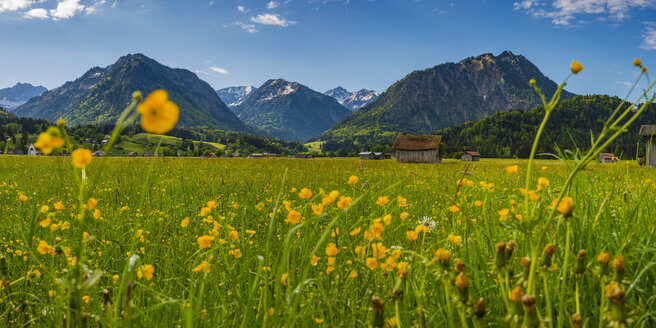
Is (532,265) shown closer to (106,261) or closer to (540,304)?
(540,304)

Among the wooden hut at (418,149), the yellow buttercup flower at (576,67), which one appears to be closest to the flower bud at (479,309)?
→ the yellow buttercup flower at (576,67)

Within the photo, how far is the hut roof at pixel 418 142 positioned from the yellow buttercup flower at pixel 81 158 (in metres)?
55.1

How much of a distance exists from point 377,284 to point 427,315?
67cm

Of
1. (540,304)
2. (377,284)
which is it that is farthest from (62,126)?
(540,304)

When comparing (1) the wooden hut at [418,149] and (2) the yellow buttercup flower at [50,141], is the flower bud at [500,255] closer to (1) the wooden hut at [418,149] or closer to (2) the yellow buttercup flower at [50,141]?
(2) the yellow buttercup flower at [50,141]

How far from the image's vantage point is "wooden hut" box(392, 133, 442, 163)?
177 ft

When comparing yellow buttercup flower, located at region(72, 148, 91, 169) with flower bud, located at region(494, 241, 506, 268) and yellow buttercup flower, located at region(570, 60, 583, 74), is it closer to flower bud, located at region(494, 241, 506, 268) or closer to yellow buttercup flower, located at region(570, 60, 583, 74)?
flower bud, located at region(494, 241, 506, 268)

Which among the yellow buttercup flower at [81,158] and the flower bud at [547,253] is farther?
the flower bud at [547,253]

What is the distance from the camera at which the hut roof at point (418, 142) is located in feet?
177

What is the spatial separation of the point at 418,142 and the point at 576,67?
56.1 m

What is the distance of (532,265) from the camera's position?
1.23m

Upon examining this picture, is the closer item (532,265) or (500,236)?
(532,265)

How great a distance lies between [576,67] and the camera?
4.10 ft

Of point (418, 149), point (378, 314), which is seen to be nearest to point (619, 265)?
point (378, 314)
